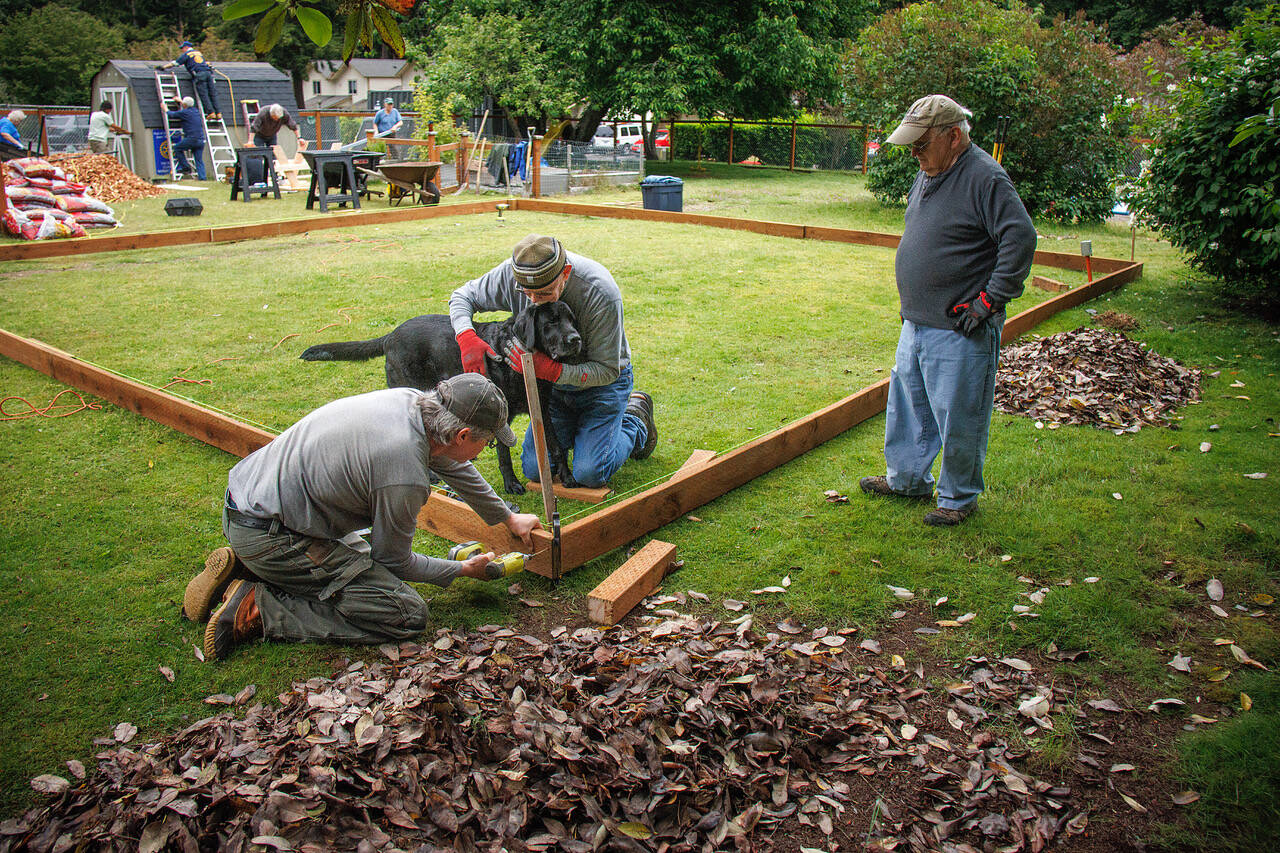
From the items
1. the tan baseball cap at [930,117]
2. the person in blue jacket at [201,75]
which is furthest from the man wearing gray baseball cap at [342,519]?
the person in blue jacket at [201,75]

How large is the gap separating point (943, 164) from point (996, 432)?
90.7 inches

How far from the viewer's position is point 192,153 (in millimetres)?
20281

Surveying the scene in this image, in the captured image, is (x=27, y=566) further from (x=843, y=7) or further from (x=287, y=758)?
(x=843, y=7)

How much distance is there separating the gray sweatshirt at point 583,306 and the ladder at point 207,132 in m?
17.4

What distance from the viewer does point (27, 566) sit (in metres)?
3.84

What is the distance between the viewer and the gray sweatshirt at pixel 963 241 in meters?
3.87

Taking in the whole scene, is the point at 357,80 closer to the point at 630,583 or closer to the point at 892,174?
the point at 892,174

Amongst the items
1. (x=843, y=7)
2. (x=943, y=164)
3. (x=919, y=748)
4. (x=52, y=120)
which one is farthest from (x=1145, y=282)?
(x=52, y=120)

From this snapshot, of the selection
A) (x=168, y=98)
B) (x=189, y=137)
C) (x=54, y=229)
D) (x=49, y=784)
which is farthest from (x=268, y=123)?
(x=49, y=784)

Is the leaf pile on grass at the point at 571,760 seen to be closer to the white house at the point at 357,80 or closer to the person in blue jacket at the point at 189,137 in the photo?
the person in blue jacket at the point at 189,137

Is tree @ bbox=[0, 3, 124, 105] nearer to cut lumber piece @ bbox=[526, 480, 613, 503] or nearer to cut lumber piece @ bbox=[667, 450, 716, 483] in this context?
cut lumber piece @ bbox=[526, 480, 613, 503]

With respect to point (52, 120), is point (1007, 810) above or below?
below

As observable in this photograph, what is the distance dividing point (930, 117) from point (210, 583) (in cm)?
380

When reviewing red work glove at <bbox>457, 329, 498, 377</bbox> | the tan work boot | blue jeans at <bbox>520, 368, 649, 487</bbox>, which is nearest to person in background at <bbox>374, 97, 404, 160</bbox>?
blue jeans at <bbox>520, 368, 649, 487</bbox>
